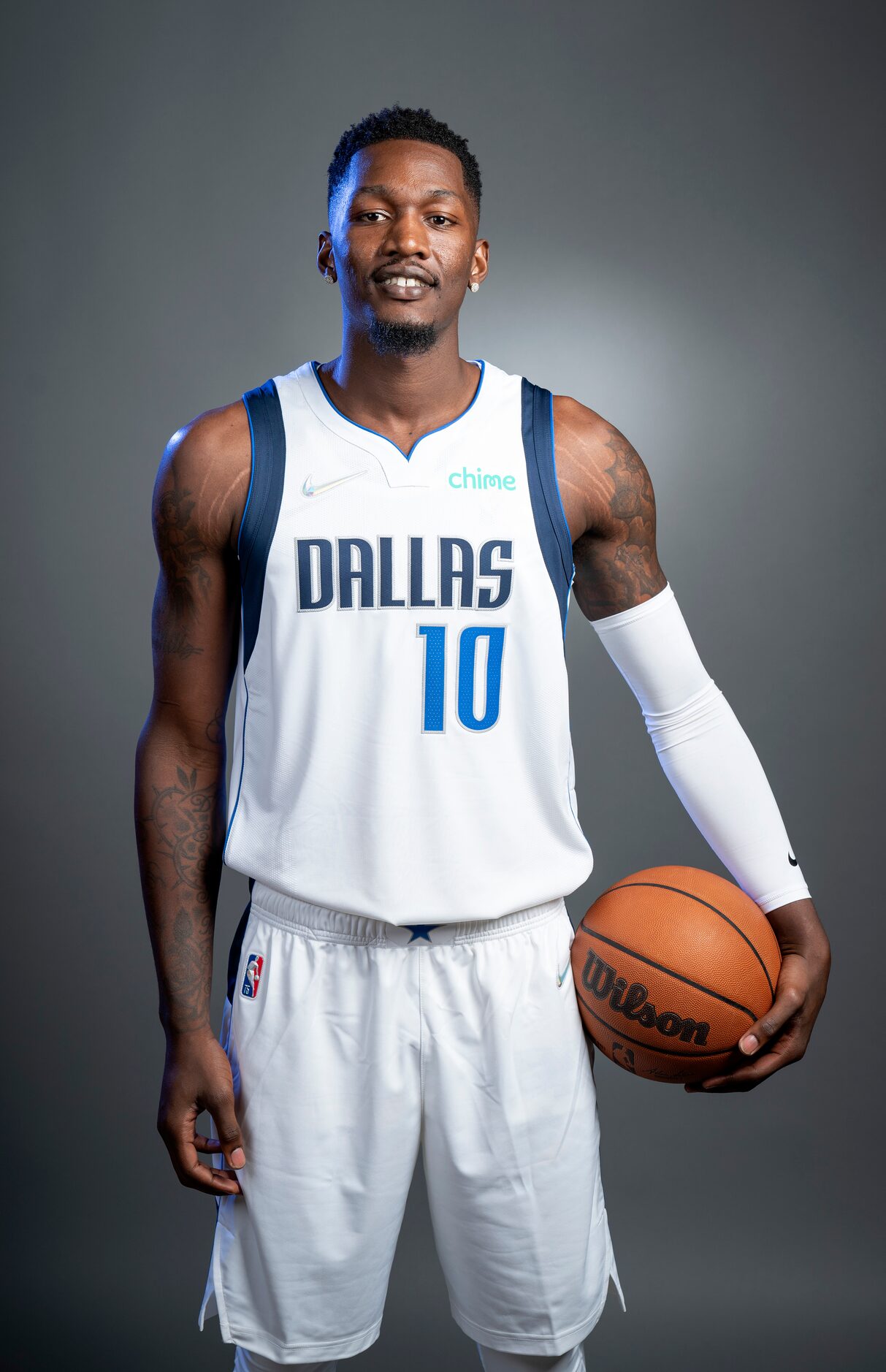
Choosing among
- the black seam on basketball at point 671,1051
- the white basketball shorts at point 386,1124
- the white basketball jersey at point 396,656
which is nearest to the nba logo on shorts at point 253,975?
the white basketball shorts at point 386,1124

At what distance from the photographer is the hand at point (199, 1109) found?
75.9 inches

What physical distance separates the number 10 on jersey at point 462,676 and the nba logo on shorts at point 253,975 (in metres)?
0.45

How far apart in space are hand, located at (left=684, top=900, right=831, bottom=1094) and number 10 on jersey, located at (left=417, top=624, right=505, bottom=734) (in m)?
0.60

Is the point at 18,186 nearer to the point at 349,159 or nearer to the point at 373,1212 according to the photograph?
the point at 349,159

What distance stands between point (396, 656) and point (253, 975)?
56 centimetres

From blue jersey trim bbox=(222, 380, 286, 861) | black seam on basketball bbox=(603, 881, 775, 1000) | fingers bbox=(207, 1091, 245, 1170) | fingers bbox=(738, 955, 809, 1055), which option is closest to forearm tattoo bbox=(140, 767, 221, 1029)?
fingers bbox=(207, 1091, 245, 1170)

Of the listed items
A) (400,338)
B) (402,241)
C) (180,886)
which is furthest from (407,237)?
(180,886)

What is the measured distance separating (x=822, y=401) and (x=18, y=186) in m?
2.15

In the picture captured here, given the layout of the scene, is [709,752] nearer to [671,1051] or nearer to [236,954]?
[671,1051]

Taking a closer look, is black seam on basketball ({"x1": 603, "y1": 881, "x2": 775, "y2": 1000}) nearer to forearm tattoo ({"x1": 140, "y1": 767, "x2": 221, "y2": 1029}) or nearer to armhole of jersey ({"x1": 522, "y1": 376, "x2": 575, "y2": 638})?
armhole of jersey ({"x1": 522, "y1": 376, "x2": 575, "y2": 638})

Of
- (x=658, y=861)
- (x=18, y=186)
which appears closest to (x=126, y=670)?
(x=18, y=186)

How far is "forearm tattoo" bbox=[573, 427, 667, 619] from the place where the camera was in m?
2.01

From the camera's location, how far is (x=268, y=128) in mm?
3207

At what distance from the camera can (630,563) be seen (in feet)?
6.70
